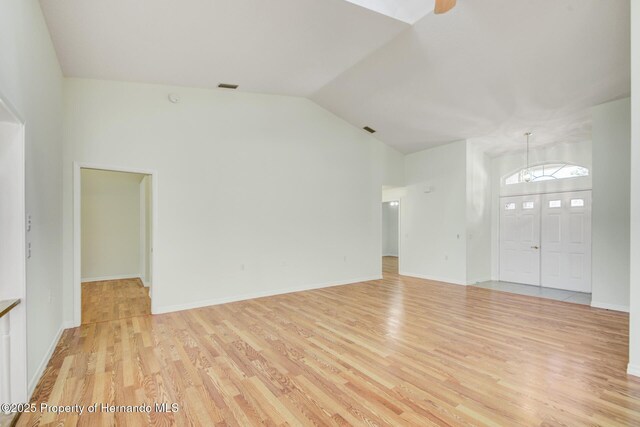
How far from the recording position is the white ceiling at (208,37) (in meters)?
2.96

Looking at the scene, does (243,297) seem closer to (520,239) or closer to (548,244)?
(520,239)

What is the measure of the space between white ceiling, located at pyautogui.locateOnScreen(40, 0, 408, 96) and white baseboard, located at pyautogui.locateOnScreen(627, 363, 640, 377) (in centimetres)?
404

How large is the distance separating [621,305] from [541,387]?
3295mm

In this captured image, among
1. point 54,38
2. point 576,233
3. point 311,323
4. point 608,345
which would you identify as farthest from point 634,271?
point 54,38

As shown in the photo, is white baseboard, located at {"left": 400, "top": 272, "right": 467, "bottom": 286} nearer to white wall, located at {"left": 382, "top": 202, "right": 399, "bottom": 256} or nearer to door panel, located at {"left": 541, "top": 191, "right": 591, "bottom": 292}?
door panel, located at {"left": 541, "top": 191, "right": 591, "bottom": 292}

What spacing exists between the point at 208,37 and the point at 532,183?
6.56 metres

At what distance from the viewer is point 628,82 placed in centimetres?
395

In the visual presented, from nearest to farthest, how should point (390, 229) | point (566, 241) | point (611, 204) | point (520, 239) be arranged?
1. point (611, 204)
2. point (566, 241)
3. point (520, 239)
4. point (390, 229)

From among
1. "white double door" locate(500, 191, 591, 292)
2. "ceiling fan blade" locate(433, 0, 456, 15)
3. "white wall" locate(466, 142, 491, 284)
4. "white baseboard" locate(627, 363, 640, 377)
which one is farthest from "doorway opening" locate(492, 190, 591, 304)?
"ceiling fan blade" locate(433, 0, 456, 15)

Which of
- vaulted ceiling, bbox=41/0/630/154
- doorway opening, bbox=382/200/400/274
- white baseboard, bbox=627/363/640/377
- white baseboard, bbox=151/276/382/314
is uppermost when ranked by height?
vaulted ceiling, bbox=41/0/630/154

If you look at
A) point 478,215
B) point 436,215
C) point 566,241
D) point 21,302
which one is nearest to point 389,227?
point 436,215

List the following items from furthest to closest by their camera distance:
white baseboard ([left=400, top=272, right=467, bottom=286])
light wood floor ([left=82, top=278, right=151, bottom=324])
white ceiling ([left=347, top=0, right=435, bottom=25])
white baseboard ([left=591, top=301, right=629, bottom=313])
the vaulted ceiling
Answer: white baseboard ([left=400, top=272, right=467, bottom=286])
white baseboard ([left=591, top=301, right=629, bottom=313])
light wood floor ([left=82, top=278, right=151, bottom=324])
white ceiling ([left=347, top=0, right=435, bottom=25])
the vaulted ceiling

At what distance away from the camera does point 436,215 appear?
270 inches

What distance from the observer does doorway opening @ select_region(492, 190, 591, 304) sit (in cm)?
→ 571
